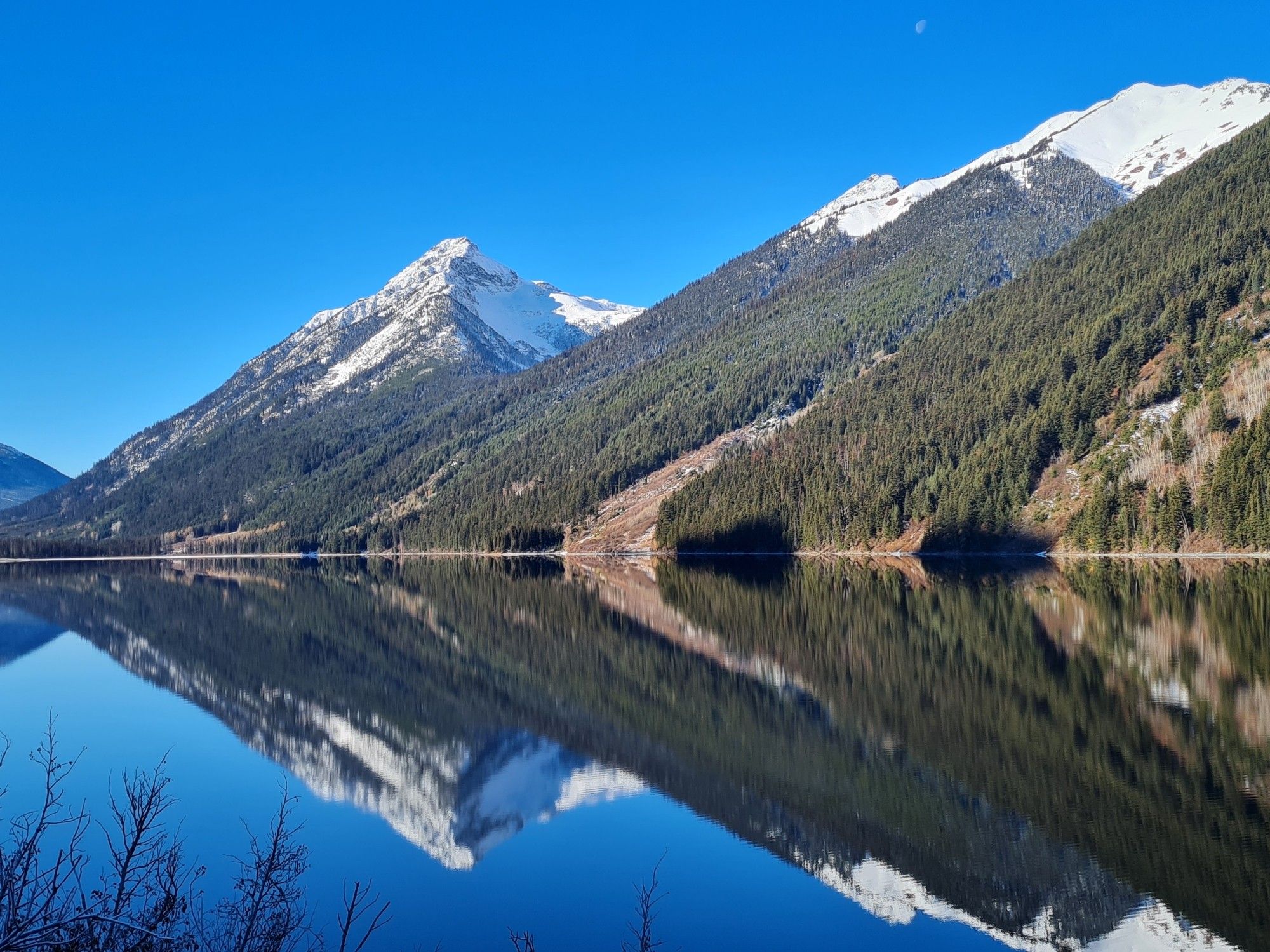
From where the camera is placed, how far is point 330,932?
56.4ft

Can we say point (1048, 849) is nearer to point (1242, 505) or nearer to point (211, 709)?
Answer: point (211, 709)

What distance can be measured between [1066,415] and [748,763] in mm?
122404

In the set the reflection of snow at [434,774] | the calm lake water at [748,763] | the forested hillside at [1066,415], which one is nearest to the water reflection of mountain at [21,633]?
the calm lake water at [748,763]

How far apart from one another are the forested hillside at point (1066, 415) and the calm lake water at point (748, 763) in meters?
55.7

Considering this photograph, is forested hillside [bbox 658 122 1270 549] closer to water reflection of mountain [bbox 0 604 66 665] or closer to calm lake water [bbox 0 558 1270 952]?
calm lake water [bbox 0 558 1270 952]

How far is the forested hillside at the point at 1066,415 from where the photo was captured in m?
112

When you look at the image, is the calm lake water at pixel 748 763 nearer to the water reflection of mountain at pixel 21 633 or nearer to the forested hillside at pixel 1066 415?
the water reflection of mountain at pixel 21 633

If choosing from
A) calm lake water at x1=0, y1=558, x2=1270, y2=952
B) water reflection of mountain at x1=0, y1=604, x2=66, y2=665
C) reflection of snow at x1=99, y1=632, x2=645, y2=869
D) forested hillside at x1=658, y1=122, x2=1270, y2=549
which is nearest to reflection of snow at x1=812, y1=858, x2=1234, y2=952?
calm lake water at x1=0, y1=558, x2=1270, y2=952

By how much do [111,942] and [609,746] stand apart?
66.1 feet

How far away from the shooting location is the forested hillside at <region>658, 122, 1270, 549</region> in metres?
112

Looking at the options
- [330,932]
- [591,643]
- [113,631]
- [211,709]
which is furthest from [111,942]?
[113,631]

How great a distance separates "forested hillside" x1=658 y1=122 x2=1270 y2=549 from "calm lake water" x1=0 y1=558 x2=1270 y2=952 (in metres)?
55.7

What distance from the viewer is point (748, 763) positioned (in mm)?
27656

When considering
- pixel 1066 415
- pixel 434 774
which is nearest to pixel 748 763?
pixel 434 774
